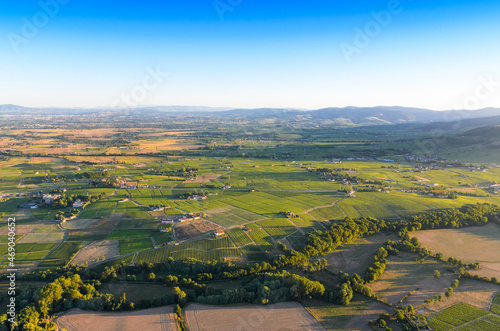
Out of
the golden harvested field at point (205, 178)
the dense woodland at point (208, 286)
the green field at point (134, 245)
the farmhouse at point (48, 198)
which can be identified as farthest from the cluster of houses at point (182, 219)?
the golden harvested field at point (205, 178)

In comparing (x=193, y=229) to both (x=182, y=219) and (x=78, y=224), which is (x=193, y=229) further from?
(x=78, y=224)


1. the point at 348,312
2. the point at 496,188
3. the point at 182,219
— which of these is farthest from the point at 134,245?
the point at 496,188

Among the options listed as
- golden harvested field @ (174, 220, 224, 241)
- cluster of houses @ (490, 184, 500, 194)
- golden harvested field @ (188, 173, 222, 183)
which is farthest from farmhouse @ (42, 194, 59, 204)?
cluster of houses @ (490, 184, 500, 194)

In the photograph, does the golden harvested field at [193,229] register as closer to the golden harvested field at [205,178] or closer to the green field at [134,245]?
the green field at [134,245]

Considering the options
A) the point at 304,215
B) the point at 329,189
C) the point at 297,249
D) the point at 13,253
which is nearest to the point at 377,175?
the point at 329,189

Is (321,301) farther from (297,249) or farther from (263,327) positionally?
(297,249)

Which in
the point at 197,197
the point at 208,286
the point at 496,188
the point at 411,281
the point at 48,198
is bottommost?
the point at 411,281

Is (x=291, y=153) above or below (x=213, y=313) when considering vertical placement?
above
